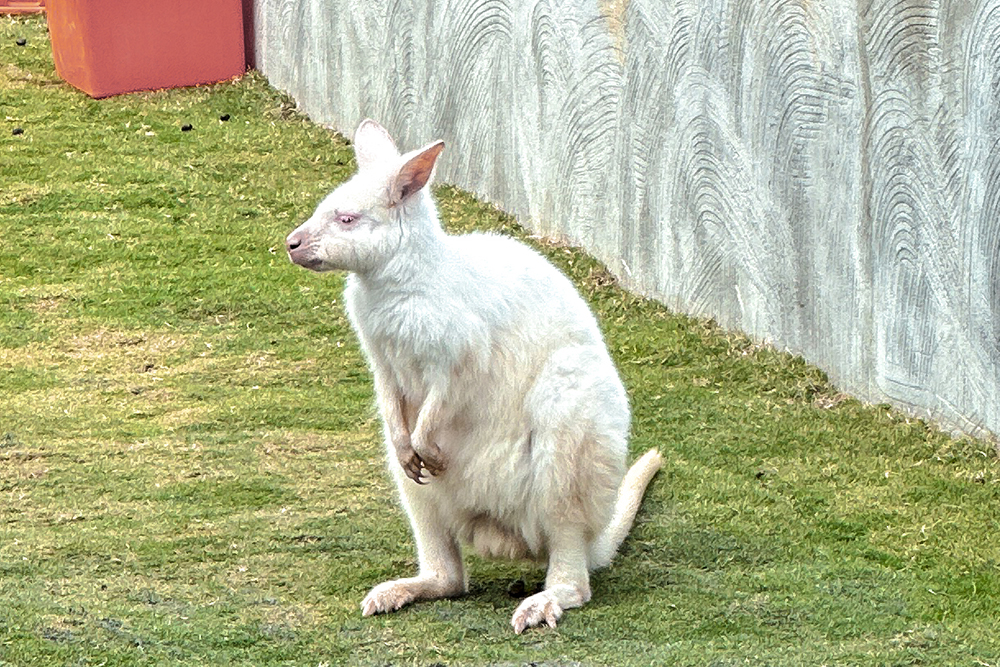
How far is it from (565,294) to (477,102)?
3.55 m

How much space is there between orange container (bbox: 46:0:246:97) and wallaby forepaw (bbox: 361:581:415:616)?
5587 mm

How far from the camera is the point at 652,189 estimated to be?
6.25m

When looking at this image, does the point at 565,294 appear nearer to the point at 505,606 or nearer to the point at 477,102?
the point at 505,606

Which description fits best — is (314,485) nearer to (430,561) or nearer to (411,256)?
(430,561)

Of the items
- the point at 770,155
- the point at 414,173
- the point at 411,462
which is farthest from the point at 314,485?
the point at 770,155

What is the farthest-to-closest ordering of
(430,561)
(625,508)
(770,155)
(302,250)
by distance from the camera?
(770,155) → (625,508) → (430,561) → (302,250)

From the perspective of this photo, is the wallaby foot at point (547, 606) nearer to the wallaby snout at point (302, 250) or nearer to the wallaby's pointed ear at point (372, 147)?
the wallaby snout at point (302, 250)

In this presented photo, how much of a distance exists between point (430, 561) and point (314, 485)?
99cm

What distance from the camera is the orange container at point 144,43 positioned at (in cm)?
866

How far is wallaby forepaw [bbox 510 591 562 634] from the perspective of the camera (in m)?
3.69

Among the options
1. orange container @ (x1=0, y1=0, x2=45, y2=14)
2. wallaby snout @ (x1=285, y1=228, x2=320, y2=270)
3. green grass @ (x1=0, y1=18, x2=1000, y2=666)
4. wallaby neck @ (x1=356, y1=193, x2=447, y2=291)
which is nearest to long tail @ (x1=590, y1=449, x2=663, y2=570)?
green grass @ (x1=0, y1=18, x2=1000, y2=666)

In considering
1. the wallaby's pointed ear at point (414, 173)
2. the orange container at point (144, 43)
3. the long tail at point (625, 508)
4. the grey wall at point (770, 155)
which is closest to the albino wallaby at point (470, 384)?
the wallaby's pointed ear at point (414, 173)

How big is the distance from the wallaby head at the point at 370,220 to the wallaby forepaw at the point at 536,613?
87 centimetres

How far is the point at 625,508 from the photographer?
14.5 feet
